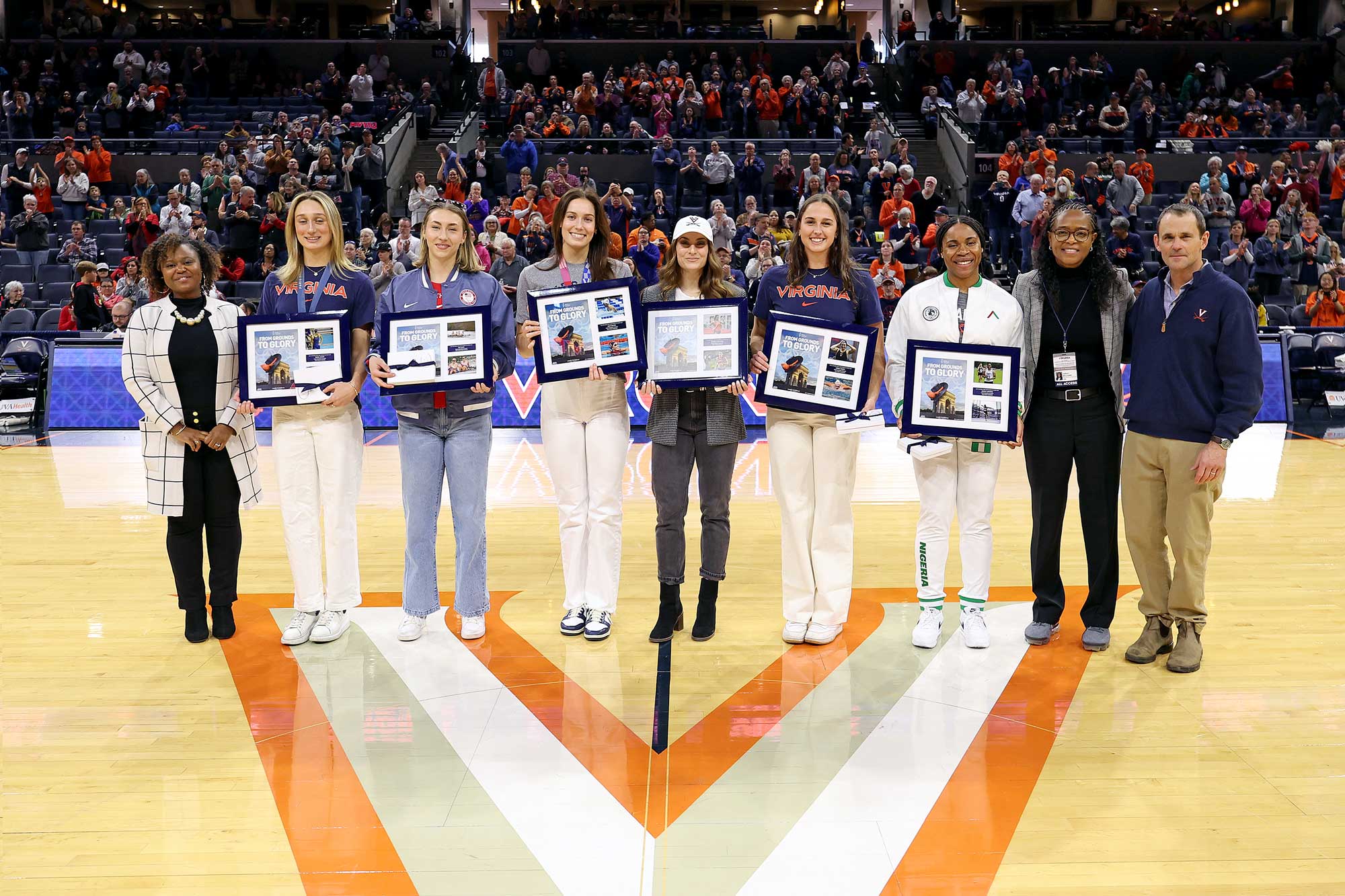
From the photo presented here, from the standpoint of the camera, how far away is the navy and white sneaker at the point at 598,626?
489 cm

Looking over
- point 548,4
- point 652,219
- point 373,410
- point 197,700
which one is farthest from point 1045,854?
point 548,4

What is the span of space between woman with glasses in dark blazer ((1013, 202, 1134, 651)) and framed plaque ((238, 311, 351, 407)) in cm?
308

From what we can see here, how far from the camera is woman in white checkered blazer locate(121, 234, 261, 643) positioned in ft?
15.8

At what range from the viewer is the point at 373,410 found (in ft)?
36.3

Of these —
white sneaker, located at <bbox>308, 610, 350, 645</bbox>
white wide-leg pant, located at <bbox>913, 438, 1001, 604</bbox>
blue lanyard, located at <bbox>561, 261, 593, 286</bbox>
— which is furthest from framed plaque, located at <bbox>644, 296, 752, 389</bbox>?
white sneaker, located at <bbox>308, 610, 350, 645</bbox>

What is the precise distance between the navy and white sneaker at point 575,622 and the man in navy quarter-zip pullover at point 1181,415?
2492 millimetres

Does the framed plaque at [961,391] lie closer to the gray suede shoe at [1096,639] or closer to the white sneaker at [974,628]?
the white sneaker at [974,628]

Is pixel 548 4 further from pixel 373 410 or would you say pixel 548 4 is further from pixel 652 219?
pixel 373 410

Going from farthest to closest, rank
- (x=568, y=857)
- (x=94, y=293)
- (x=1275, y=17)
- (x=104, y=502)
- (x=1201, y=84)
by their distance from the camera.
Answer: (x=1275, y=17)
(x=1201, y=84)
(x=94, y=293)
(x=104, y=502)
(x=568, y=857)

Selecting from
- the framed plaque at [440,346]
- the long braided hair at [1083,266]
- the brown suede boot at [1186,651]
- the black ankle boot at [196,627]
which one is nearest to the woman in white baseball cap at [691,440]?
the framed plaque at [440,346]

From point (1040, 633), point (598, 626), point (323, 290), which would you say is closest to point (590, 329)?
point (323, 290)

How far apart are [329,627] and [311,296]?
5.10ft

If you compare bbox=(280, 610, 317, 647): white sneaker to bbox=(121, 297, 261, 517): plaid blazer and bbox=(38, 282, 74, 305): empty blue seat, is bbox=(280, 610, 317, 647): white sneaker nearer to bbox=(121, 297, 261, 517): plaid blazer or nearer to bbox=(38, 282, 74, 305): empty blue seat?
bbox=(121, 297, 261, 517): plaid blazer

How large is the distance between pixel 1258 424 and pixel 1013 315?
794cm
